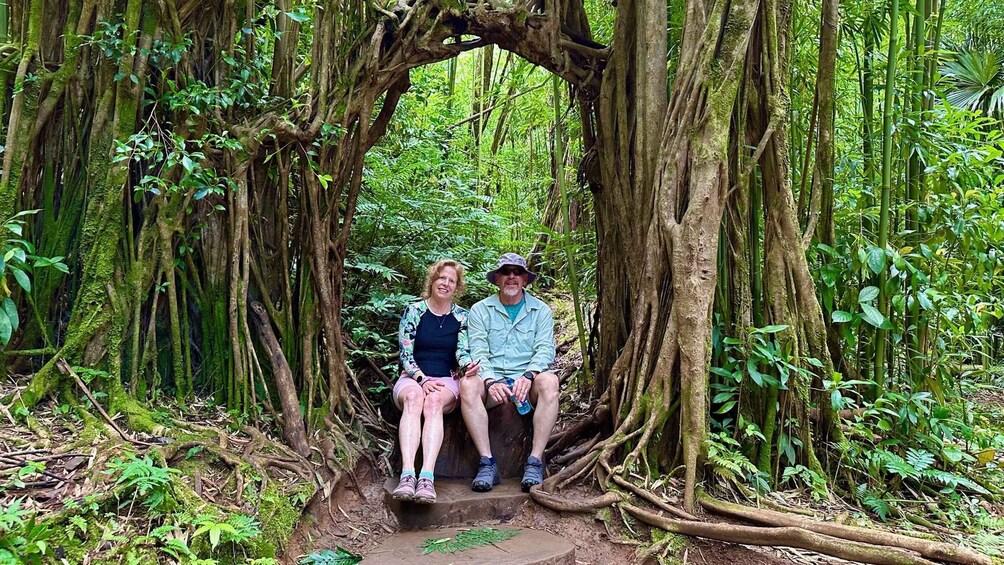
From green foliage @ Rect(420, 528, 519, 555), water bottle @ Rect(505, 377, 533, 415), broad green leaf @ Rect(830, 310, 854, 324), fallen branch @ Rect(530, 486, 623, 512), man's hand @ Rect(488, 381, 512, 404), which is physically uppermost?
broad green leaf @ Rect(830, 310, 854, 324)

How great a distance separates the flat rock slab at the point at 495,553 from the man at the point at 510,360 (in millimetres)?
502

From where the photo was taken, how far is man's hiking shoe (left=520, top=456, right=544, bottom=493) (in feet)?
10.7

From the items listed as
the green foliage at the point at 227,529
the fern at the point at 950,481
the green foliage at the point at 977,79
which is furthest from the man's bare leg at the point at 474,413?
the green foliage at the point at 977,79

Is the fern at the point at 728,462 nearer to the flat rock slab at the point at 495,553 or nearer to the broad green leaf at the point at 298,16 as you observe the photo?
the flat rock slab at the point at 495,553

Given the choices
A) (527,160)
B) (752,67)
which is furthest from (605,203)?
(527,160)

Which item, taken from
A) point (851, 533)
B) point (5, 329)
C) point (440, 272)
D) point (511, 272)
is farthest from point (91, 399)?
point (851, 533)

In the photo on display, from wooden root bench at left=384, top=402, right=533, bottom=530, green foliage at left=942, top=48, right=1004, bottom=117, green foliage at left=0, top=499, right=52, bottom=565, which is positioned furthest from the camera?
green foliage at left=942, top=48, right=1004, bottom=117

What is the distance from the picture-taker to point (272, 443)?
10.1ft

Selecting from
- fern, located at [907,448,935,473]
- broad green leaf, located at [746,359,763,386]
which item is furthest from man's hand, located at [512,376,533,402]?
fern, located at [907,448,935,473]

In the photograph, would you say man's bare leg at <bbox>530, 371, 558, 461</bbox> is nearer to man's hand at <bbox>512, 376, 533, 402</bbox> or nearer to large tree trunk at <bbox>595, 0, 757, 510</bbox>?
man's hand at <bbox>512, 376, 533, 402</bbox>

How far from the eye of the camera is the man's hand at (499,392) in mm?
3471

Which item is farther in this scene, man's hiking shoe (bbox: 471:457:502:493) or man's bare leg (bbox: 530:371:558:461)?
man's bare leg (bbox: 530:371:558:461)

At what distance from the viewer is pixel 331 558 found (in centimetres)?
262

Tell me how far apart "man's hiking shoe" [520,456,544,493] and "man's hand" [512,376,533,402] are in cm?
32
